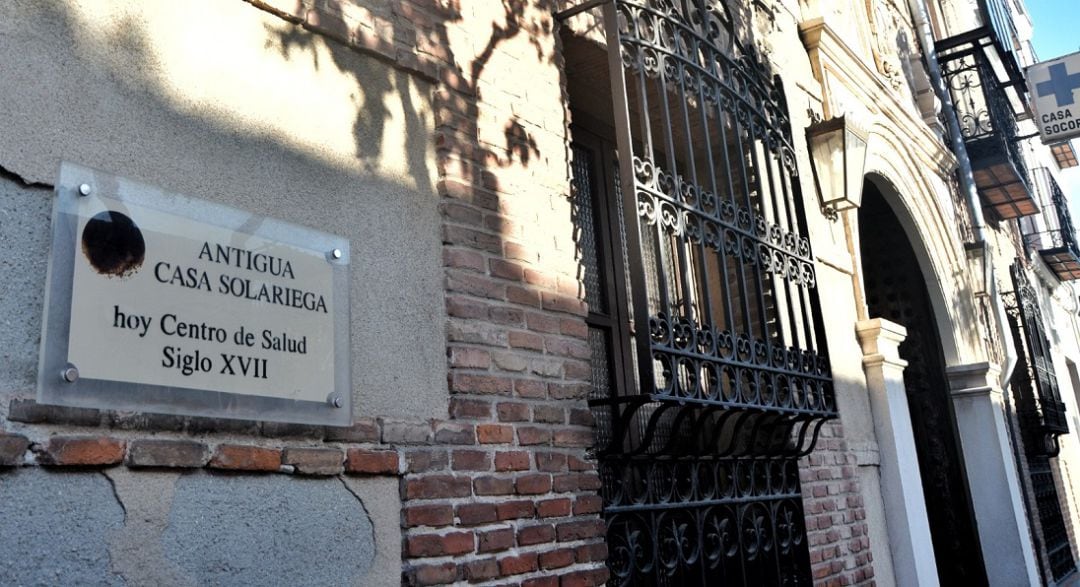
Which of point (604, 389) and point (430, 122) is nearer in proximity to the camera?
point (430, 122)

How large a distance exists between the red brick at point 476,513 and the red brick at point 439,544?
0.04 meters

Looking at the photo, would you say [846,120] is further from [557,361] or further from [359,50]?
[359,50]

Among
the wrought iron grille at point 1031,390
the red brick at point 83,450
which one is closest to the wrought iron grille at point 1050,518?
the wrought iron grille at point 1031,390

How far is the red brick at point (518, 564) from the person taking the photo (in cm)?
296

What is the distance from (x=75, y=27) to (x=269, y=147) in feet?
1.89

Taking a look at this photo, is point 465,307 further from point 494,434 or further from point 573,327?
point 573,327

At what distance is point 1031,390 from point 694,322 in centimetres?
905

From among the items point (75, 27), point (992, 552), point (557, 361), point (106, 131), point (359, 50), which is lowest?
point (992, 552)

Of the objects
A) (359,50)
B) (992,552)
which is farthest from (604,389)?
(992,552)

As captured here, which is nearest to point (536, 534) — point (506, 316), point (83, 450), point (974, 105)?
point (506, 316)

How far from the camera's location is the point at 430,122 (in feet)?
10.5

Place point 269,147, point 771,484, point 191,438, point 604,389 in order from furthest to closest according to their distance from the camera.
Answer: point 771,484
point 604,389
point 269,147
point 191,438

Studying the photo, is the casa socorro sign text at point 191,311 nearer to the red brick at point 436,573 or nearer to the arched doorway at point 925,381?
the red brick at point 436,573

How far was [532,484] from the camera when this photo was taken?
124 inches
